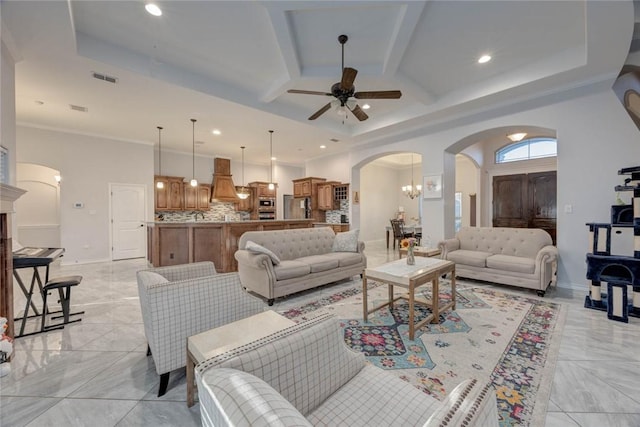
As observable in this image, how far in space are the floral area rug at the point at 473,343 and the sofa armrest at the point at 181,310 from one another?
1197mm

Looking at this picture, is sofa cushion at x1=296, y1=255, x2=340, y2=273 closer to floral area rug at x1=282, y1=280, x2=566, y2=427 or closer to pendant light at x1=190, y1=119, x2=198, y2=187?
floral area rug at x1=282, y1=280, x2=566, y2=427

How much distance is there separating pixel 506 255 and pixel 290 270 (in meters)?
3.58

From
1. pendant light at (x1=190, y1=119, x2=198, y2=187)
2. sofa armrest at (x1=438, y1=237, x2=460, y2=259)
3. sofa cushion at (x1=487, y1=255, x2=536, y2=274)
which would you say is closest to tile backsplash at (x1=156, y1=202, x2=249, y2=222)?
pendant light at (x1=190, y1=119, x2=198, y2=187)

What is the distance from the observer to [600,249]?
3191 millimetres

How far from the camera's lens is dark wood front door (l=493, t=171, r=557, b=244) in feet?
22.3

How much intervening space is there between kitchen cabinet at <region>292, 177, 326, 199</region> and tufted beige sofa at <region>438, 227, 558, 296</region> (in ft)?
16.1

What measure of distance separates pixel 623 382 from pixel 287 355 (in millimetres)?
2576

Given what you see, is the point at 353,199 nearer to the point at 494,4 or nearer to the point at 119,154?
the point at 494,4

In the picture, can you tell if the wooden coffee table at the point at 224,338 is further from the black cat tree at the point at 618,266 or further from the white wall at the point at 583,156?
the white wall at the point at 583,156

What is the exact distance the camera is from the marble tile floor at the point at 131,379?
1601 millimetres

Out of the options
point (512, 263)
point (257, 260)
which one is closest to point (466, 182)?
point (512, 263)

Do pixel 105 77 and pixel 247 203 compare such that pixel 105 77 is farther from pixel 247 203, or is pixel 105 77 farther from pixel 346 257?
pixel 247 203

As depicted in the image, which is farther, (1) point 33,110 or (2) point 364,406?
(1) point 33,110

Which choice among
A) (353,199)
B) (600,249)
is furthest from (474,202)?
(600,249)
